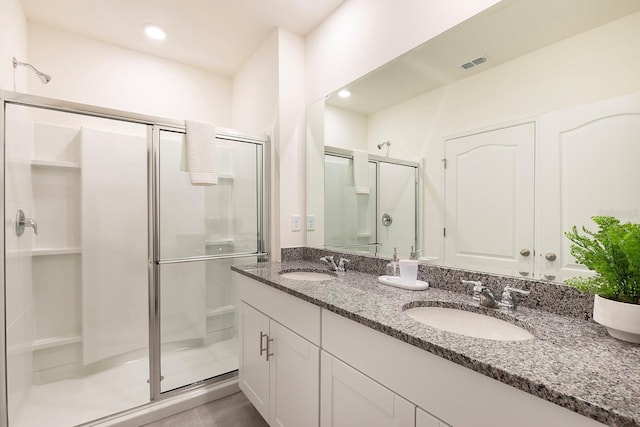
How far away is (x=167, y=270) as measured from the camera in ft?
6.29

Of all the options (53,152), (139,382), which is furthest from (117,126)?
(139,382)

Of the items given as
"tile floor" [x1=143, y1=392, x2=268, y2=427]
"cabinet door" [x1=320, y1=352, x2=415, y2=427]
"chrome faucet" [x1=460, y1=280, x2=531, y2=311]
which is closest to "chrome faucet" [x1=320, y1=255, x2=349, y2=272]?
"cabinet door" [x1=320, y1=352, x2=415, y2=427]

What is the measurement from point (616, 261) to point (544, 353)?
31cm

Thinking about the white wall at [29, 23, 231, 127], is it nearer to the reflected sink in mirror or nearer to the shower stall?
the shower stall

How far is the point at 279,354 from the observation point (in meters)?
1.42

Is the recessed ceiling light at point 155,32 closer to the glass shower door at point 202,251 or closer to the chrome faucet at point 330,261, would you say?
the glass shower door at point 202,251

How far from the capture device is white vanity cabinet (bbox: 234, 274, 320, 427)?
3.94 ft

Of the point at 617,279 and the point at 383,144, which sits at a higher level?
the point at 383,144

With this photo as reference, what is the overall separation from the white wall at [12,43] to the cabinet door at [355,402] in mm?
2108

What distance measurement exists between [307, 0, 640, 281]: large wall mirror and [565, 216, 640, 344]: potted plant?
194 mm

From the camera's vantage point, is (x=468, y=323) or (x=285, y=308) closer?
(x=468, y=323)

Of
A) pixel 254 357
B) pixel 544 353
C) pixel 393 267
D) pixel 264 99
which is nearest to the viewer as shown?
pixel 544 353

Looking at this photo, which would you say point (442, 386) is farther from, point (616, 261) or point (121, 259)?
point (121, 259)

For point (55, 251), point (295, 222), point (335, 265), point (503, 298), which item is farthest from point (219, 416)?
→ point (503, 298)
